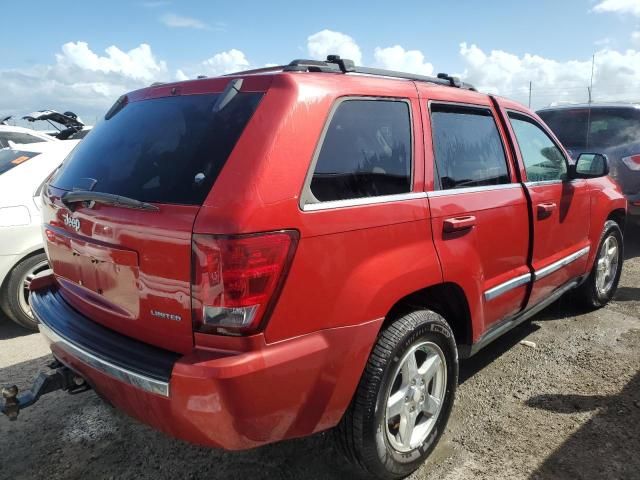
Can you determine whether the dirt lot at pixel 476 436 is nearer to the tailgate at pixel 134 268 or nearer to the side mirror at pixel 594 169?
the tailgate at pixel 134 268

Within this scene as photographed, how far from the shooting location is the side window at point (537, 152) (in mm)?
3428

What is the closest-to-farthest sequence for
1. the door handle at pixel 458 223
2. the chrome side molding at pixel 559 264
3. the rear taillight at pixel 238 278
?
the rear taillight at pixel 238 278, the door handle at pixel 458 223, the chrome side molding at pixel 559 264

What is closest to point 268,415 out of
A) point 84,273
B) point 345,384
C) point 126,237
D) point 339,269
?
point 345,384

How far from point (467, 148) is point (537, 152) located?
101cm

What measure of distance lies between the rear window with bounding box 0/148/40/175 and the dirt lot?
1.73 meters

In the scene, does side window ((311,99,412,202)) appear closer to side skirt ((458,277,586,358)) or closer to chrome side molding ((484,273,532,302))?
chrome side molding ((484,273,532,302))

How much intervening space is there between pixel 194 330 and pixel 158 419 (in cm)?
38

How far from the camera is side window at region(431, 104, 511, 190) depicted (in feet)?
8.73

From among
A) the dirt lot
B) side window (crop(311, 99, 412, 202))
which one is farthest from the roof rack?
the dirt lot

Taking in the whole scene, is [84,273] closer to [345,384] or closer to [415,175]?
[345,384]

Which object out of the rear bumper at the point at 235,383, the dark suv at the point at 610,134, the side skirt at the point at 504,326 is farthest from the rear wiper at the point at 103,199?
the dark suv at the point at 610,134

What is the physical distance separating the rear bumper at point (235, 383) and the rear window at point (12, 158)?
3.03 meters

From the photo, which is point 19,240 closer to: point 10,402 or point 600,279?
point 10,402

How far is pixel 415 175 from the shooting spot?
2441 mm
